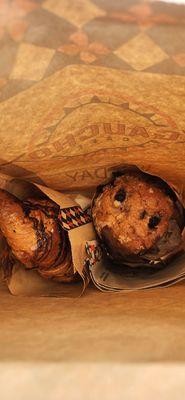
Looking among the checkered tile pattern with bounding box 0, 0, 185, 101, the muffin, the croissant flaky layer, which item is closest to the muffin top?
the muffin

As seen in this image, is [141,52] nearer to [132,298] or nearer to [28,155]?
[28,155]

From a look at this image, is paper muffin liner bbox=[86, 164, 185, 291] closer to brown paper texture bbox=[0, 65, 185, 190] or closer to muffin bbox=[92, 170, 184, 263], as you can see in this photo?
muffin bbox=[92, 170, 184, 263]

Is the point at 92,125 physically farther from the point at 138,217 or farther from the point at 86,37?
the point at 138,217

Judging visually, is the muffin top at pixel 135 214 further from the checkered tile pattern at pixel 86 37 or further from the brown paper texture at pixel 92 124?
the checkered tile pattern at pixel 86 37

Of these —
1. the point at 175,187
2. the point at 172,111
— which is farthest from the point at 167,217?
the point at 172,111

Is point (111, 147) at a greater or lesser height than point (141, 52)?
lesser

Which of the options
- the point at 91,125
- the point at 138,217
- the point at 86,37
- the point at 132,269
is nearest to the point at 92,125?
the point at 91,125
